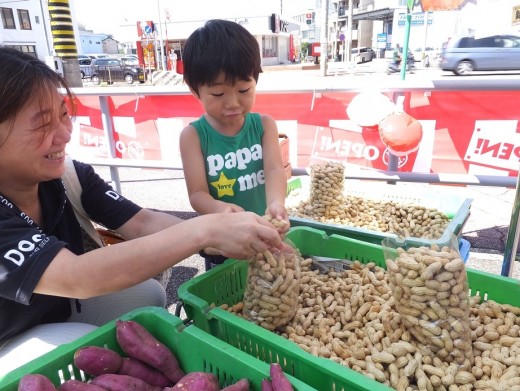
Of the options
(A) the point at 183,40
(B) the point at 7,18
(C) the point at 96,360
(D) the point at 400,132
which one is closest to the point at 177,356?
(C) the point at 96,360

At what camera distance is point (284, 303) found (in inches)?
48.4

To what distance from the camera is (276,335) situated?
1.04 m

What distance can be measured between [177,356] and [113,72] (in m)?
21.0

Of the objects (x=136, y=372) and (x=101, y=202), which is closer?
(x=136, y=372)

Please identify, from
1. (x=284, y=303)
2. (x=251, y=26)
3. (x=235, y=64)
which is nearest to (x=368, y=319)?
(x=284, y=303)

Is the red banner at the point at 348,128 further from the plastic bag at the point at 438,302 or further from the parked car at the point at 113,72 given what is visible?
the parked car at the point at 113,72

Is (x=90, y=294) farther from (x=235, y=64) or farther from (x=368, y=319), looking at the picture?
(x=235, y=64)

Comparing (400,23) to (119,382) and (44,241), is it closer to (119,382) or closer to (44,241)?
(44,241)

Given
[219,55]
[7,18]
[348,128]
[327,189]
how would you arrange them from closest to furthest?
[219,55] → [327,189] → [348,128] → [7,18]

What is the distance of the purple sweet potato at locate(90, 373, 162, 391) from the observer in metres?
0.94

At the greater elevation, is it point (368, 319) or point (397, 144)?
point (397, 144)

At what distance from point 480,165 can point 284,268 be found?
223 centimetres

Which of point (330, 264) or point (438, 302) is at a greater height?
point (438, 302)

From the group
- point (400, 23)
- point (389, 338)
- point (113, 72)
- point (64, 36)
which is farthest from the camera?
point (400, 23)
